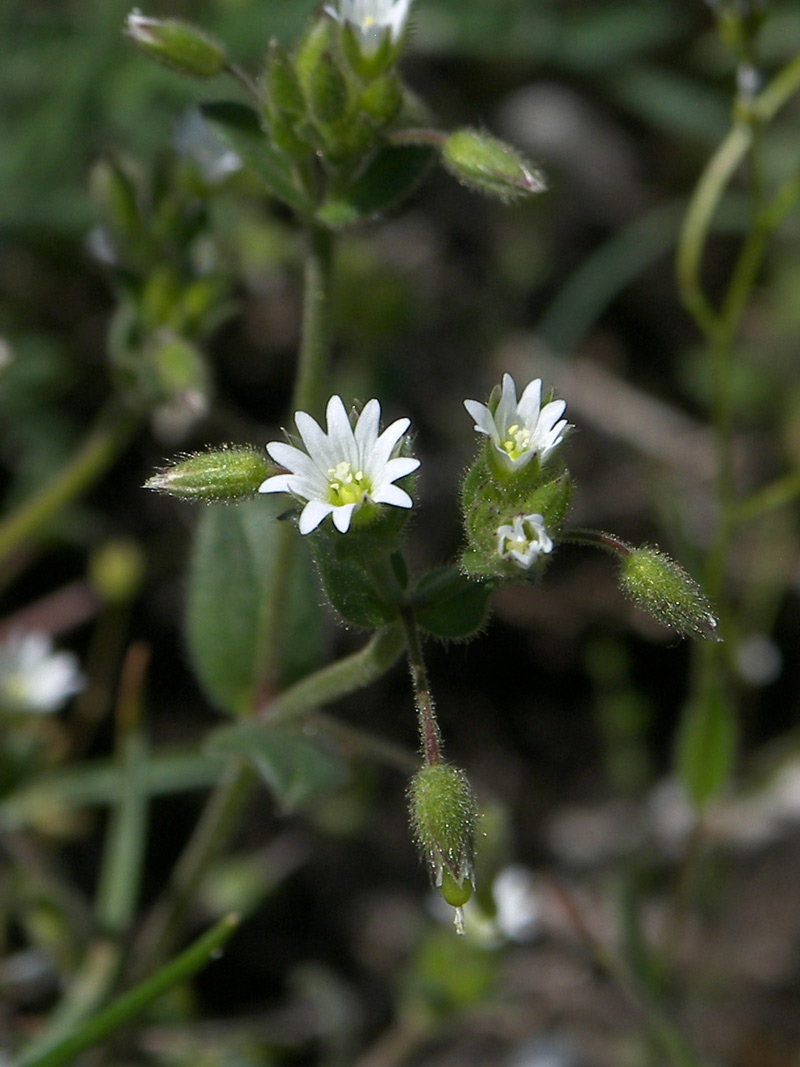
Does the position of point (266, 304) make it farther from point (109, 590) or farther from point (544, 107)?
point (544, 107)

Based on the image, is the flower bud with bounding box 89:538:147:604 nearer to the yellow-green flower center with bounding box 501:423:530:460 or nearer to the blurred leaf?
the blurred leaf

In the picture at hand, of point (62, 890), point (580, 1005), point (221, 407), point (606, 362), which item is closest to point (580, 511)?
point (606, 362)

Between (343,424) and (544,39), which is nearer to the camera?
(343,424)

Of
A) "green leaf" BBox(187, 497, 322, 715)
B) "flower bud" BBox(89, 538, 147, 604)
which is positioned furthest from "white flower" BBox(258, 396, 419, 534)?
"flower bud" BBox(89, 538, 147, 604)

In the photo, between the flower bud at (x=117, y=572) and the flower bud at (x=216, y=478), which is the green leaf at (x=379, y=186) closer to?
the flower bud at (x=216, y=478)

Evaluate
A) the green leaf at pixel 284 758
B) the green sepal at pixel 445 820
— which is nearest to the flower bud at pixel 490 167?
the green sepal at pixel 445 820

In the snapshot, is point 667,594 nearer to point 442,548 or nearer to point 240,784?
point 240,784
